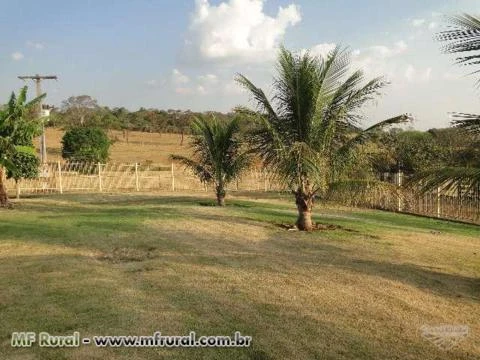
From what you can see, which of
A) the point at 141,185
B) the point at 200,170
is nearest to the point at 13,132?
the point at 200,170

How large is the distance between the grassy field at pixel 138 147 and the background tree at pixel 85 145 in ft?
31.1

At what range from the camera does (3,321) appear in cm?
469

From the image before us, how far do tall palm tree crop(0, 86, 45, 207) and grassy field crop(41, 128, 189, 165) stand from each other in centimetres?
3059

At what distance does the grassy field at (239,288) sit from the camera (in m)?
4.36

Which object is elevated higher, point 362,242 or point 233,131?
point 233,131

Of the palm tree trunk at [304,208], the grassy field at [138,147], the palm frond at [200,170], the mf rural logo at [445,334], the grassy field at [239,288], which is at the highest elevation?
the grassy field at [138,147]

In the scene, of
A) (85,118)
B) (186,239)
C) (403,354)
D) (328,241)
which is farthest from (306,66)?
(85,118)

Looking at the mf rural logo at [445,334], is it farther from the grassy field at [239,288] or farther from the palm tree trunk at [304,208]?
the palm tree trunk at [304,208]

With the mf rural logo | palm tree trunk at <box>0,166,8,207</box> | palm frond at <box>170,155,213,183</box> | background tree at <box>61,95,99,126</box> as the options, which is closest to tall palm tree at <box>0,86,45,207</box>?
palm tree trunk at <box>0,166,8,207</box>

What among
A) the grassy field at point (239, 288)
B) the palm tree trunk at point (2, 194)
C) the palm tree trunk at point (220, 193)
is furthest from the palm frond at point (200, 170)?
the grassy field at point (239, 288)

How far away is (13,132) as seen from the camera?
1457 centimetres

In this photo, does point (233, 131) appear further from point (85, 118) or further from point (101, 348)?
point (85, 118)

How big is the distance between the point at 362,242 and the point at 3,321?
6.67m

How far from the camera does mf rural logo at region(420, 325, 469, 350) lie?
4.46m
